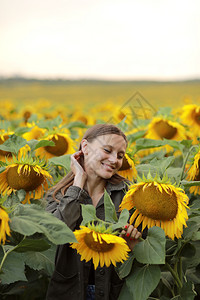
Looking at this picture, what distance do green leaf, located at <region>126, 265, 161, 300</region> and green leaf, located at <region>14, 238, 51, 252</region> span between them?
17.2 inches

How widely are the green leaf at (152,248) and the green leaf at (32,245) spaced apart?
0.39 m

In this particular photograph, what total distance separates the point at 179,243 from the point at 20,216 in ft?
2.57

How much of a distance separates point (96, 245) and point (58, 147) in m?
1.18

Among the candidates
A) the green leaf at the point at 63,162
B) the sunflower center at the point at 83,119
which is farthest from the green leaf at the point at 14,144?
the sunflower center at the point at 83,119

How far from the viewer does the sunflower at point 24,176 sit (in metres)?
2.17

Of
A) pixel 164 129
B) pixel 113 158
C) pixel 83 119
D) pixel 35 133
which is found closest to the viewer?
pixel 113 158

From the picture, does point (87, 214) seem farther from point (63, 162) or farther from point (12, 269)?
point (63, 162)

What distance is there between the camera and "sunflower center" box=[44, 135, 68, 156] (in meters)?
2.96

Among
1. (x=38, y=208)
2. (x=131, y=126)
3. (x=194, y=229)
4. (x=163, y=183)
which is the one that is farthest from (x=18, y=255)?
(x=131, y=126)

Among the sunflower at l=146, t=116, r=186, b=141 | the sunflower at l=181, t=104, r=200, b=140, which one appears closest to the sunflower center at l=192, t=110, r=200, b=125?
the sunflower at l=181, t=104, r=200, b=140

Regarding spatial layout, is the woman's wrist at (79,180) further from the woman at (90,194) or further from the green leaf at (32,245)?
the green leaf at (32,245)

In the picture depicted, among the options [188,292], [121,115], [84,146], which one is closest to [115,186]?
[84,146]

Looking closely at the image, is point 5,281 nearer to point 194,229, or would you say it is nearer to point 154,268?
point 154,268

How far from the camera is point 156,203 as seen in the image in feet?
6.38
